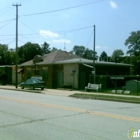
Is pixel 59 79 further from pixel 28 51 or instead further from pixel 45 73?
pixel 28 51

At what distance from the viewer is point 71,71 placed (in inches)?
1298

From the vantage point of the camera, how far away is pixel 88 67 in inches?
1292

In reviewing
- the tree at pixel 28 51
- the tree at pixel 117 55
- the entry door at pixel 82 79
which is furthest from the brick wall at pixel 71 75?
the tree at pixel 117 55

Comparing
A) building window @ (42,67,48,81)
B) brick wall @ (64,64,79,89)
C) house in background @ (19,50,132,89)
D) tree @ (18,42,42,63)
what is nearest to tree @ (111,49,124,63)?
tree @ (18,42,42,63)

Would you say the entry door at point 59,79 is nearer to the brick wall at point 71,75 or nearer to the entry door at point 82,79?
the brick wall at point 71,75

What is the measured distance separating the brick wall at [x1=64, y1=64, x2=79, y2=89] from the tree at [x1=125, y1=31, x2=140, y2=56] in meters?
51.8

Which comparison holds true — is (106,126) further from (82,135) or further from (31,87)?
(31,87)

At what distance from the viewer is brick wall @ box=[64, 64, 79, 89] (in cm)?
3209

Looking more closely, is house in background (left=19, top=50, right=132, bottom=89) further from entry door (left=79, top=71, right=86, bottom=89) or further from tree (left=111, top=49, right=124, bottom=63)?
tree (left=111, top=49, right=124, bottom=63)

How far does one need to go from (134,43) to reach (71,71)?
5443 centimetres

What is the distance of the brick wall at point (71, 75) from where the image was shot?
32.1m

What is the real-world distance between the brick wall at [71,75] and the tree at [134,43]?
51.8 meters

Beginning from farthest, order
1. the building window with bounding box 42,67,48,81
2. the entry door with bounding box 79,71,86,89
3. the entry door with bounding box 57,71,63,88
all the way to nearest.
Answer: the building window with bounding box 42,67,48,81 < the entry door with bounding box 57,71,63,88 < the entry door with bounding box 79,71,86,89

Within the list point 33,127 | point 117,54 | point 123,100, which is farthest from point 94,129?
point 117,54
